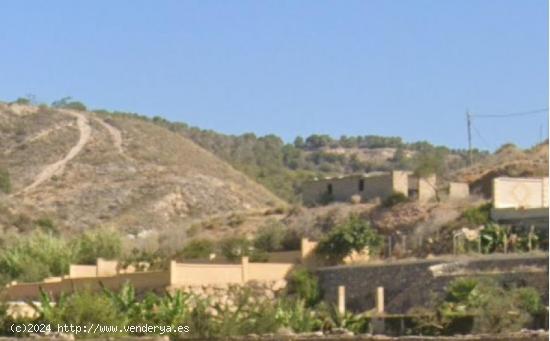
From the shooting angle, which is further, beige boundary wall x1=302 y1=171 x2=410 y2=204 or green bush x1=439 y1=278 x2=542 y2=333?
beige boundary wall x1=302 y1=171 x2=410 y2=204

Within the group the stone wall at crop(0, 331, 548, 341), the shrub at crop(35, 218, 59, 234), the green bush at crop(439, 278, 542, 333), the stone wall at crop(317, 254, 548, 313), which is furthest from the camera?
the shrub at crop(35, 218, 59, 234)

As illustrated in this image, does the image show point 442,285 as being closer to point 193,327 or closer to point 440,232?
point 440,232

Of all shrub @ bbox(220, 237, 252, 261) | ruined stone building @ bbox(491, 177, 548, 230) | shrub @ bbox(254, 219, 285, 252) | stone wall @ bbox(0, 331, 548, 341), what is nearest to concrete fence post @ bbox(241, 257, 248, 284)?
shrub @ bbox(220, 237, 252, 261)

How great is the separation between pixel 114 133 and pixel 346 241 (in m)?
46.6

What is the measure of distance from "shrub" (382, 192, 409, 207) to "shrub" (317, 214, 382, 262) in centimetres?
730

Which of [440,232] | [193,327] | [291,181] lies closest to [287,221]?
[440,232]

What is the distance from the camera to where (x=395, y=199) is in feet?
210

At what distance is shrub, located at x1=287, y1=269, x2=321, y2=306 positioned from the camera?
170 feet

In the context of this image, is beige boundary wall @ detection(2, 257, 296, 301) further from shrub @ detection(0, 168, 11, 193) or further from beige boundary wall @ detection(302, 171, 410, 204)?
shrub @ detection(0, 168, 11, 193)

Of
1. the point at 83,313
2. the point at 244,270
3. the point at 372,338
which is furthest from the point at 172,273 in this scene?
the point at 372,338

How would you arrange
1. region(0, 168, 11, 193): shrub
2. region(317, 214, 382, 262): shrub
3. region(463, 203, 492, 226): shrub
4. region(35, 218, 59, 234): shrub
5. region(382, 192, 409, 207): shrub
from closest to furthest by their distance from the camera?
region(317, 214, 382, 262): shrub < region(463, 203, 492, 226): shrub < region(382, 192, 409, 207): shrub < region(35, 218, 59, 234): shrub < region(0, 168, 11, 193): shrub

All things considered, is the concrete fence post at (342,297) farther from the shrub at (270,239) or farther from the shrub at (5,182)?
the shrub at (5,182)

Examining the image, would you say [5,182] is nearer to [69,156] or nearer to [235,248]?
[69,156]

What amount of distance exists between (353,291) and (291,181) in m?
60.0
